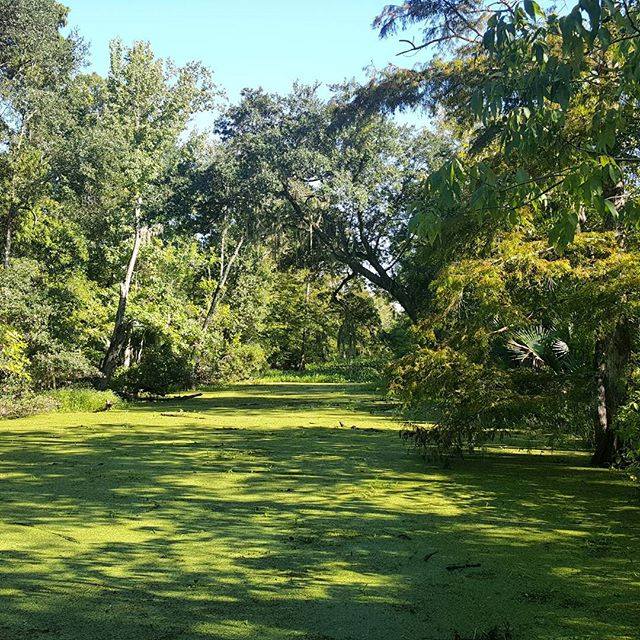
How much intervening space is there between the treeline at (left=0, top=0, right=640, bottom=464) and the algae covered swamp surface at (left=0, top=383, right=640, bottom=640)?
83 centimetres

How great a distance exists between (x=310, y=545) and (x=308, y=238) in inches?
400

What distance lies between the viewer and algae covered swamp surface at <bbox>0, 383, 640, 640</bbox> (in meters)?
2.50

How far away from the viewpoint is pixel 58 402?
10.7 m

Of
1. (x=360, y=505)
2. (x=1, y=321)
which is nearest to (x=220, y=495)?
(x=360, y=505)

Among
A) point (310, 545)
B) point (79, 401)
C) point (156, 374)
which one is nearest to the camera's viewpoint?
point (310, 545)

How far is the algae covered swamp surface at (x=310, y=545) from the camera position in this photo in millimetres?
2500

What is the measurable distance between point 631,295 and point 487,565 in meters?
2.53

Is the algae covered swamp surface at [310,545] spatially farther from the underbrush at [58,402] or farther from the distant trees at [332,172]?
the distant trees at [332,172]

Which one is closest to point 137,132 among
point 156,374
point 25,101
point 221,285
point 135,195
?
point 135,195

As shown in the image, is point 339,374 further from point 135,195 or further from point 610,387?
point 610,387

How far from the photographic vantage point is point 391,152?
1275cm

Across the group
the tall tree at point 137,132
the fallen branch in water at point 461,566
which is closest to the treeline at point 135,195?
the tall tree at point 137,132

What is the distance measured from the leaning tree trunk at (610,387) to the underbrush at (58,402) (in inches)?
298

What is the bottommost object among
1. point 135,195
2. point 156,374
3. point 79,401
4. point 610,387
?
point 79,401
